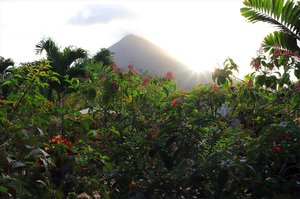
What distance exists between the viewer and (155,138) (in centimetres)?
332

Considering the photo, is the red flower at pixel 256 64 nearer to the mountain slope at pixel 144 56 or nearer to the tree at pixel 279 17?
the tree at pixel 279 17

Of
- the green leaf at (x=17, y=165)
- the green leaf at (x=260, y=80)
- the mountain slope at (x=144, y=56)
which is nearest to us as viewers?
the green leaf at (x=17, y=165)

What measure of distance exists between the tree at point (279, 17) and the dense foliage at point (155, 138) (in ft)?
13.0

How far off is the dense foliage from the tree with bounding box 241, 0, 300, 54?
3962 mm

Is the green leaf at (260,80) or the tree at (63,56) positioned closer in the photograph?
the green leaf at (260,80)

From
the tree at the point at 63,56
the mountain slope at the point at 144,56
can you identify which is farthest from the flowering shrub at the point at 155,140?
the mountain slope at the point at 144,56

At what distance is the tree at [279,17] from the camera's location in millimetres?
Result: 7656

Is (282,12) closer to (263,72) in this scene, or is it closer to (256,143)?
(263,72)

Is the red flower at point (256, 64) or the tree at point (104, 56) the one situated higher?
the tree at point (104, 56)

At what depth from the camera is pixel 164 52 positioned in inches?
4395

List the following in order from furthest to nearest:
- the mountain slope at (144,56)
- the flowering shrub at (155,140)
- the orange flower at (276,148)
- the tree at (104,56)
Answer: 1. the mountain slope at (144,56)
2. the tree at (104,56)
3. the orange flower at (276,148)
4. the flowering shrub at (155,140)

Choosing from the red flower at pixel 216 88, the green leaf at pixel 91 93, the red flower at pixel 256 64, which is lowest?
the red flower at pixel 216 88

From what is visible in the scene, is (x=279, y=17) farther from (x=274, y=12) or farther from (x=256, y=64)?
(x=256, y=64)

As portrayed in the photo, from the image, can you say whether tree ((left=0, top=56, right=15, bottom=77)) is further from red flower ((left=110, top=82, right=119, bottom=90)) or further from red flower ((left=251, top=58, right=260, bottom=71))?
red flower ((left=251, top=58, right=260, bottom=71))
